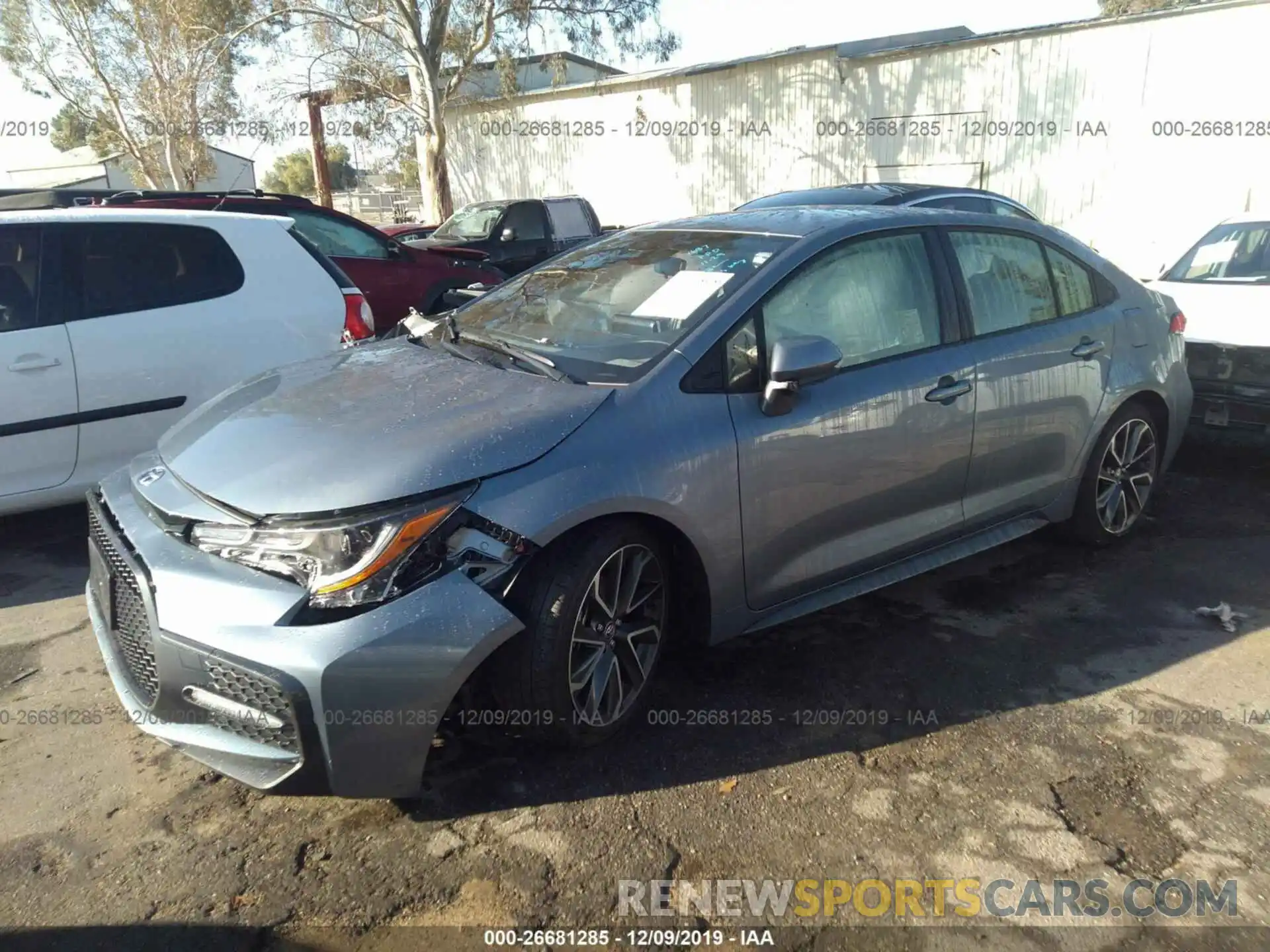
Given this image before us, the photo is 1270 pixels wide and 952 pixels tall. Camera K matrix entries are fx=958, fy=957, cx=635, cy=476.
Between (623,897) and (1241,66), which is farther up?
(1241,66)

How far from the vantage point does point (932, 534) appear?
3.86 m

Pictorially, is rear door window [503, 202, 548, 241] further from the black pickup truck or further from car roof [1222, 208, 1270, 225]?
car roof [1222, 208, 1270, 225]

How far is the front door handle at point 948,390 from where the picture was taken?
370 centimetres

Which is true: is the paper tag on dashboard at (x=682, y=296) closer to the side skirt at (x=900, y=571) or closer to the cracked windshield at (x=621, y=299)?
the cracked windshield at (x=621, y=299)

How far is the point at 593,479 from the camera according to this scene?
2.82 meters

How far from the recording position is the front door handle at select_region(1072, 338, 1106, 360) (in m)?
4.29

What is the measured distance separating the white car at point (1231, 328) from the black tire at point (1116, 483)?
1222mm

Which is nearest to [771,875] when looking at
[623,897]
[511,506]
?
[623,897]

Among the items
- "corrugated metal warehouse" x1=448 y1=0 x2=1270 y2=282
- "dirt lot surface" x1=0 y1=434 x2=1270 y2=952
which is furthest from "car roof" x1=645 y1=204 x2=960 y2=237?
"corrugated metal warehouse" x1=448 y1=0 x2=1270 y2=282

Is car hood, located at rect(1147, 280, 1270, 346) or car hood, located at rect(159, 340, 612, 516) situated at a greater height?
car hood, located at rect(159, 340, 612, 516)

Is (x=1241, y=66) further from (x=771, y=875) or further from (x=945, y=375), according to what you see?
(x=771, y=875)

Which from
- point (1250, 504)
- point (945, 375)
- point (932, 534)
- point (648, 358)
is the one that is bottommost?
point (1250, 504)

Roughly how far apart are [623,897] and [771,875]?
399 millimetres

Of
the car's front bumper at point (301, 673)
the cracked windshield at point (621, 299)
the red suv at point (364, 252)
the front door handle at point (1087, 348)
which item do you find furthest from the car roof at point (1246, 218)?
the car's front bumper at point (301, 673)
